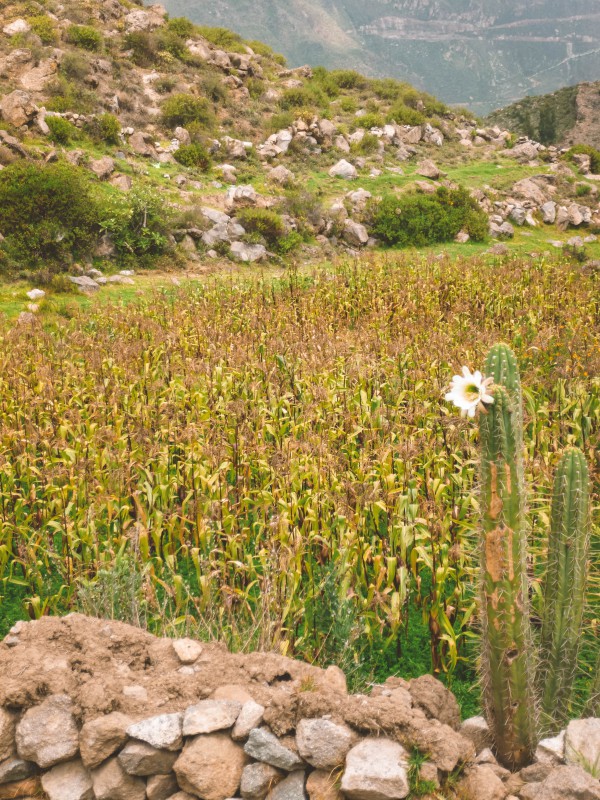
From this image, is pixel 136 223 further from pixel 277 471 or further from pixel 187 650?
pixel 187 650

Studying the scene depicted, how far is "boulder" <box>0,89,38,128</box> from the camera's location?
62.7 ft

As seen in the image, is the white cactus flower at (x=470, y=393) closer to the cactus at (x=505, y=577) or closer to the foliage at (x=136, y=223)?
the cactus at (x=505, y=577)

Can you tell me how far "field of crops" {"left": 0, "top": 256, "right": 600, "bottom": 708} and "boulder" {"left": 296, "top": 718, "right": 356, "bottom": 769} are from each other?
2.76ft

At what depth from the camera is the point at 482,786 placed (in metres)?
2.59

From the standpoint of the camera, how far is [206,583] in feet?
13.3

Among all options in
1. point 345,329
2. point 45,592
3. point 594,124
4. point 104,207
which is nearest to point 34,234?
point 104,207

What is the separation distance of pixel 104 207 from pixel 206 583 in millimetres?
13421

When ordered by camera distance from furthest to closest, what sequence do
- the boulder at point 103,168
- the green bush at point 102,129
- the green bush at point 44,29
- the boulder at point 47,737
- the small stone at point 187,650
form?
the green bush at point 44,29 < the green bush at point 102,129 < the boulder at point 103,168 < the small stone at point 187,650 < the boulder at point 47,737

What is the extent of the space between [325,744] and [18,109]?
21.4m

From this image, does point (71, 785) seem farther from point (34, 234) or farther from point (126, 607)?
point (34, 234)

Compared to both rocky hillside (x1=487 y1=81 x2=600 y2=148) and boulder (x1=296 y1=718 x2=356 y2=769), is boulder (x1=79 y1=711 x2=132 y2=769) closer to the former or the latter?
boulder (x1=296 y1=718 x2=356 y2=769)

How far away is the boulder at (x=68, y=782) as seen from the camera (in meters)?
2.83

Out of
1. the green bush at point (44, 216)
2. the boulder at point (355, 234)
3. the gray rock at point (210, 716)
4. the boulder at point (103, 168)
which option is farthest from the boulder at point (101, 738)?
the boulder at point (103, 168)

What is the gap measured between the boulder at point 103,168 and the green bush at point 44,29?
39.7 feet
